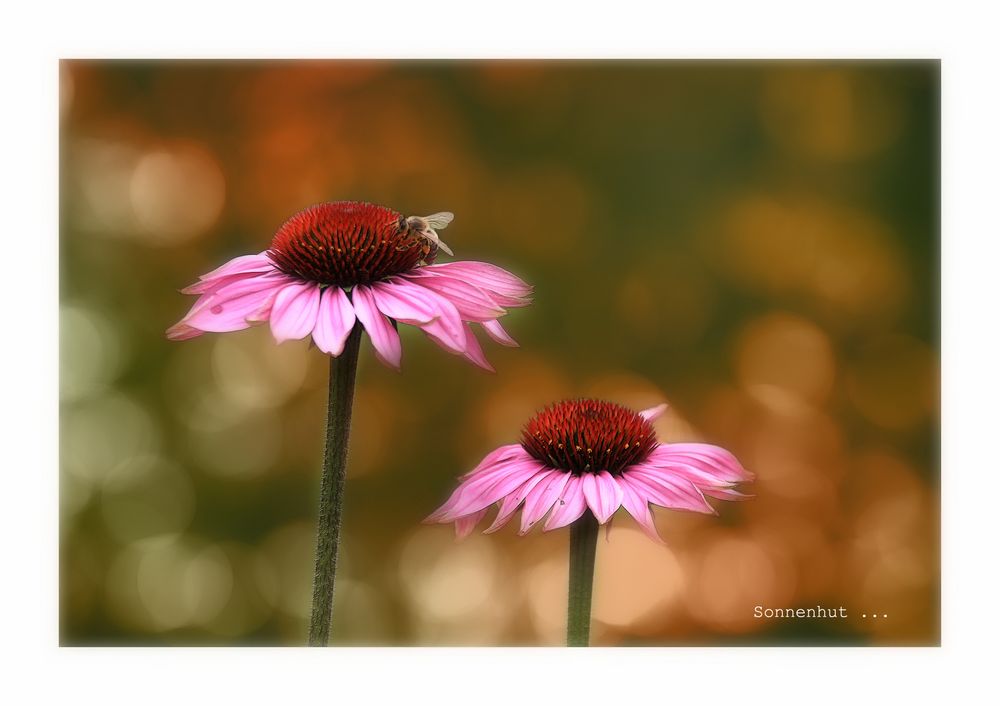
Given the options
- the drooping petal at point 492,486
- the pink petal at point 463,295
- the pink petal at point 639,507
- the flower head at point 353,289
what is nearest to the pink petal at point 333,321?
the flower head at point 353,289

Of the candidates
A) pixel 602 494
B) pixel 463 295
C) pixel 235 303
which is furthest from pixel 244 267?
pixel 602 494

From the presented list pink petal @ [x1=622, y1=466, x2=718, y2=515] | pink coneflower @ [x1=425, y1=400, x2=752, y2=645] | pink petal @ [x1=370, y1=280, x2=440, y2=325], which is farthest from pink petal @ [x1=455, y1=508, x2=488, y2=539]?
pink petal @ [x1=370, y1=280, x2=440, y2=325]

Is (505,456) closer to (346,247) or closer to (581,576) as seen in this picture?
(581,576)

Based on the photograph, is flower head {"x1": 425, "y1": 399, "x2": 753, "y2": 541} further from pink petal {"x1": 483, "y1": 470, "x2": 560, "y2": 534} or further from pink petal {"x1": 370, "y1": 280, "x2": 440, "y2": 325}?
pink petal {"x1": 370, "y1": 280, "x2": 440, "y2": 325}

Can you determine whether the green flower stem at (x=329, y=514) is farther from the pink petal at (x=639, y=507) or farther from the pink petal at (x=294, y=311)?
the pink petal at (x=639, y=507)
